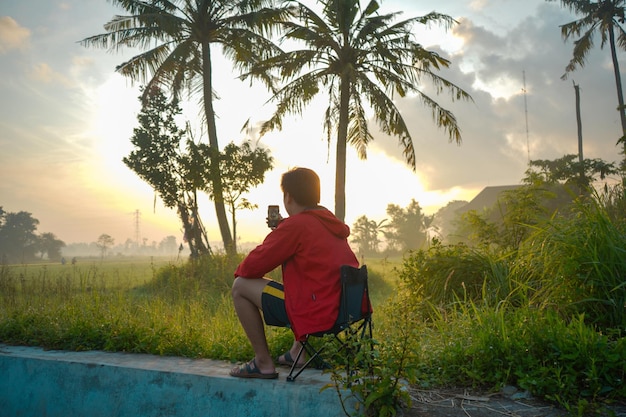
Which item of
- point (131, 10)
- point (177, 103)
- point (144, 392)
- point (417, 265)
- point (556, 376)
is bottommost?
point (144, 392)

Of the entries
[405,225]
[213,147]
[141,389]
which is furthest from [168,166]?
[405,225]

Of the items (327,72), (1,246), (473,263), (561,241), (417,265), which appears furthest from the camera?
(1,246)

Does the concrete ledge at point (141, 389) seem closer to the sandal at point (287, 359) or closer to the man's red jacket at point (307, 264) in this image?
the sandal at point (287, 359)

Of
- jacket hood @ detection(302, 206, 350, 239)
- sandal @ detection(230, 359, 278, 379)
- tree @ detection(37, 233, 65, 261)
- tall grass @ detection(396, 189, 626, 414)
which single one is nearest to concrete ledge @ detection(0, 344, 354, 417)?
sandal @ detection(230, 359, 278, 379)

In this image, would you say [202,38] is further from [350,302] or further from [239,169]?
[350,302]

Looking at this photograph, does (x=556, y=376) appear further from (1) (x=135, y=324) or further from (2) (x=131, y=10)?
(2) (x=131, y=10)

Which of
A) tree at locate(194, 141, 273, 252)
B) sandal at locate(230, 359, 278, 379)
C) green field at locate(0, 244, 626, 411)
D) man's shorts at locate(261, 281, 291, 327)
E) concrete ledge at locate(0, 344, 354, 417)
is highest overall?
tree at locate(194, 141, 273, 252)

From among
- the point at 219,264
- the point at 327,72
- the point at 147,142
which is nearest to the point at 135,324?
the point at 219,264

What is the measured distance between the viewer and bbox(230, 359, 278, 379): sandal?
3.56m

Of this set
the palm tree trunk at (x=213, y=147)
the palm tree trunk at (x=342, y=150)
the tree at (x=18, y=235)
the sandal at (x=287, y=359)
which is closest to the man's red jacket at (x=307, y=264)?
the sandal at (x=287, y=359)

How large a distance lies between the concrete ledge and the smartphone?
1121mm

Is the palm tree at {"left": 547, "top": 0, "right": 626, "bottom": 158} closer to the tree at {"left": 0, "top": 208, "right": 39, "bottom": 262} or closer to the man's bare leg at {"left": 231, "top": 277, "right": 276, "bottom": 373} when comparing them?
the man's bare leg at {"left": 231, "top": 277, "right": 276, "bottom": 373}

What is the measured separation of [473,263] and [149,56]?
663 inches

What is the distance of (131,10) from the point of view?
63.5 ft
